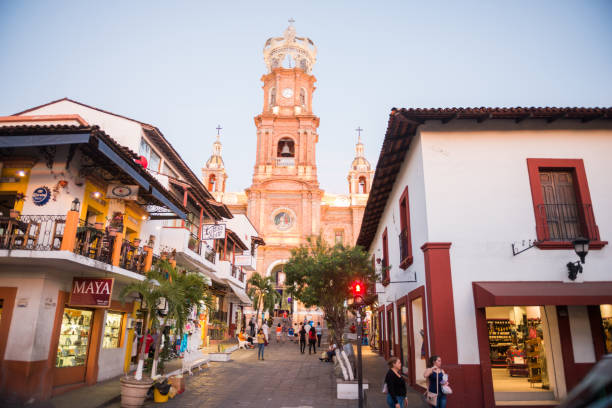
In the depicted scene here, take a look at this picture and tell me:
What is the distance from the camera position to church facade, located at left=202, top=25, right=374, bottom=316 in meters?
43.1

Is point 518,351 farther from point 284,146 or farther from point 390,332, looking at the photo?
point 284,146

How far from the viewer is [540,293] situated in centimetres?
868

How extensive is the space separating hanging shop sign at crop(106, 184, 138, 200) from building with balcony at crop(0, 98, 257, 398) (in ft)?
0.10

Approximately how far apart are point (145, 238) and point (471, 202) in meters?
12.1

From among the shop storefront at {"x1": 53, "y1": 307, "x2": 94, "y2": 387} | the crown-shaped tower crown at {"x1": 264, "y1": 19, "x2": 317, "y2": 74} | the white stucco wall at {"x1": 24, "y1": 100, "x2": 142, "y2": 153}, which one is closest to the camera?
the shop storefront at {"x1": 53, "y1": 307, "x2": 94, "y2": 387}

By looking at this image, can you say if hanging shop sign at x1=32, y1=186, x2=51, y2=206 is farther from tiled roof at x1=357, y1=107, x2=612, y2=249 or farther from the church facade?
the church facade

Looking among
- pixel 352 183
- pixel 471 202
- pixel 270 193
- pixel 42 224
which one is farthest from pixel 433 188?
pixel 352 183

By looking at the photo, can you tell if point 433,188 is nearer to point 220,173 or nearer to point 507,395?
point 507,395

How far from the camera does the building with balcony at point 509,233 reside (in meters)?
8.94

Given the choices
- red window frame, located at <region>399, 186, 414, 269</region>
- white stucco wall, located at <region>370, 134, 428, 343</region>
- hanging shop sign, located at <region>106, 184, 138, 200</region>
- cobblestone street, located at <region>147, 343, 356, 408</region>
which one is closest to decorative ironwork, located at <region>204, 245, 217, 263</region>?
cobblestone street, located at <region>147, 343, 356, 408</region>

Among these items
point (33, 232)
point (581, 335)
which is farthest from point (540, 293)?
point (33, 232)

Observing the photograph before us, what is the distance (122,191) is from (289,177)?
3124cm

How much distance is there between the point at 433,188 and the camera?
32.9ft

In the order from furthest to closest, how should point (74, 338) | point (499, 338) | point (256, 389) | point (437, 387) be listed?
1. point (499, 338)
2. point (256, 389)
3. point (74, 338)
4. point (437, 387)
